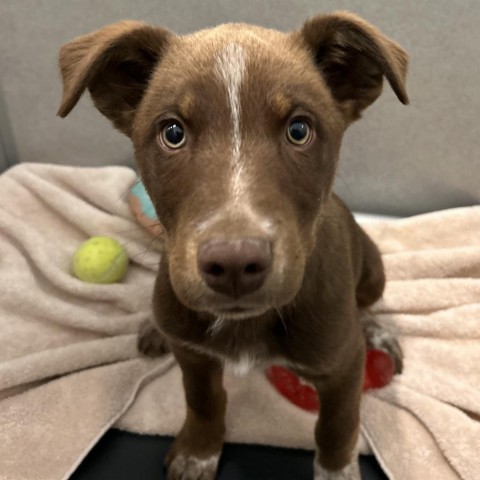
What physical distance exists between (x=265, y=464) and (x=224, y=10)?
7.69 feet

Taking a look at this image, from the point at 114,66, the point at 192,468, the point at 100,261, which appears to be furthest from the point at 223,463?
the point at 114,66

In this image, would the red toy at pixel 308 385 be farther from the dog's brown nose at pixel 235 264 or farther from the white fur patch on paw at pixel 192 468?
the dog's brown nose at pixel 235 264

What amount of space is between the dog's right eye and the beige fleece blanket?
1.45 meters

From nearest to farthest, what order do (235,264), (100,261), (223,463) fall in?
1. (235,264)
2. (223,463)
3. (100,261)

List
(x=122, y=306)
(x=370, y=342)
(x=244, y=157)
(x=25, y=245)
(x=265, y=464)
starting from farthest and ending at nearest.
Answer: (x=25, y=245) → (x=122, y=306) → (x=370, y=342) → (x=265, y=464) → (x=244, y=157)

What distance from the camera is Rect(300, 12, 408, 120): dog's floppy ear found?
171cm

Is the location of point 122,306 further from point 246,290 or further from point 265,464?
point 246,290

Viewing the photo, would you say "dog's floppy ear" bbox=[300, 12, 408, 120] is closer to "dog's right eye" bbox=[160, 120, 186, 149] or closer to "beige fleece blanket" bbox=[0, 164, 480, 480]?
"dog's right eye" bbox=[160, 120, 186, 149]

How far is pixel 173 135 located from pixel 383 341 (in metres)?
1.63

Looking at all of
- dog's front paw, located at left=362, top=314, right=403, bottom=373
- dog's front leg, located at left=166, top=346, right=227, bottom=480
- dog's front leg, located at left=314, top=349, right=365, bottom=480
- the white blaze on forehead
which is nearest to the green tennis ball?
dog's front leg, located at left=166, top=346, right=227, bottom=480

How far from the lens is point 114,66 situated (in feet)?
6.25

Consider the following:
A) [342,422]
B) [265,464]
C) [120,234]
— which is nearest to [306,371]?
[342,422]

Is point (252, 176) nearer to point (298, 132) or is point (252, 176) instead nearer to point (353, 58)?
point (298, 132)

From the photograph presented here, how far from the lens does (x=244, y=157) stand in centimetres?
152
